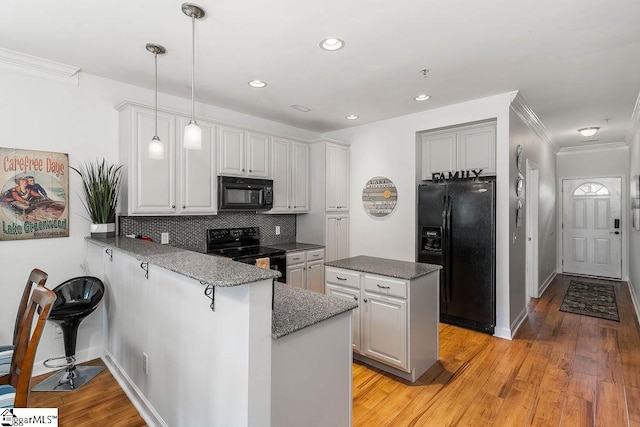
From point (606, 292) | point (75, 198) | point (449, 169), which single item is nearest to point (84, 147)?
point (75, 198)

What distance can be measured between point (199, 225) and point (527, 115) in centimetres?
425

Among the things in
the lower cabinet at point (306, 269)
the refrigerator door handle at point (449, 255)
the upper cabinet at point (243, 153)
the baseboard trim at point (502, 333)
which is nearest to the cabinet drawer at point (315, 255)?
the lower cabinet at point (306, 269)

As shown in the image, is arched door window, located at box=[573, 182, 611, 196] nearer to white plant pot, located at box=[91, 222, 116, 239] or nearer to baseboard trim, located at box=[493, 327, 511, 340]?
baseboard trim, located at box=[493, 327, 511, 340]

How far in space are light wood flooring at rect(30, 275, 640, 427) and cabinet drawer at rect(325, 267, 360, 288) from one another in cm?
75

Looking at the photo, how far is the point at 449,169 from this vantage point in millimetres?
4156

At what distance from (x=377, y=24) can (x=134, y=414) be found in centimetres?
310

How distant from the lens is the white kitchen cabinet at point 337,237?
182 inches

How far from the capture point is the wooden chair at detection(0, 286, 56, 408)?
4.30 ft

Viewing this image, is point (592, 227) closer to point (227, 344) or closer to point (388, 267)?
point (388, 267)

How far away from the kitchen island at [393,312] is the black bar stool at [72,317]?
199cm

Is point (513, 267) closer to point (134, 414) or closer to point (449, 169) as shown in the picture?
point (449, 169)

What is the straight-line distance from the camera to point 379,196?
460 cm

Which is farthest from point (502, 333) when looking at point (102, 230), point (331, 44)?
point (102, 230)

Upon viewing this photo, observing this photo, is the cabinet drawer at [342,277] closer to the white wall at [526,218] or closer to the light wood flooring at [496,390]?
the light wood flooring at [496,390]
